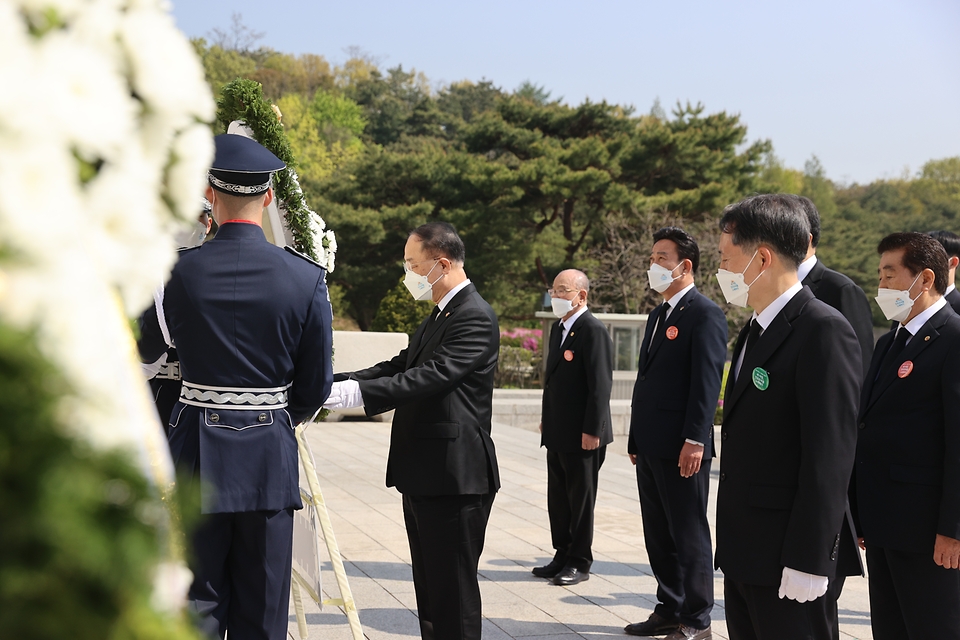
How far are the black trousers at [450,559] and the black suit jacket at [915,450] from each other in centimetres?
168

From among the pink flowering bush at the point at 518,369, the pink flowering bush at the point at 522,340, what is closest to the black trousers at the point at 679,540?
the pink flowering bush at the point at 518,369

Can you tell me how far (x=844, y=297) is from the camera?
13.9 ft

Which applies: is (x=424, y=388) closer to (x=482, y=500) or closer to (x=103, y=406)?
(x=482, y=500)

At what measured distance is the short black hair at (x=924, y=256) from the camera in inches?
149

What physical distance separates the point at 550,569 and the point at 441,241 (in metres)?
2.89

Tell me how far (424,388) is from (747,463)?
4.45 ft

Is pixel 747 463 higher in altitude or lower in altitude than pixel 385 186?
lower

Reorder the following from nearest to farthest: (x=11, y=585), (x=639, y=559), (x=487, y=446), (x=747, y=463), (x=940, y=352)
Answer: (x=11, y=585) < (x=747, y=463) < (x=940, y=352) < (x=487, y=446) < (x=639, y=559)

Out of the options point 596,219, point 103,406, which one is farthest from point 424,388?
point 596,219

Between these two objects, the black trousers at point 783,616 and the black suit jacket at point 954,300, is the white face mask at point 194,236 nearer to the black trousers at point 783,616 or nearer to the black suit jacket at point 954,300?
the black trousers at point 783,616

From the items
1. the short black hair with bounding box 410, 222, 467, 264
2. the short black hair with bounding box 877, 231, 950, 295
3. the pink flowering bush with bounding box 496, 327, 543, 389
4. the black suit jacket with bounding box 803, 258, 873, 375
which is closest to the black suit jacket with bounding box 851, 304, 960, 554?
the short black hair with bounding box 877, 231, 950, 295

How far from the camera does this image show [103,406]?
613mm

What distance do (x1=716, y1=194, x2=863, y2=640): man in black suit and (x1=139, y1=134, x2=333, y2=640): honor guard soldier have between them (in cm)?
156

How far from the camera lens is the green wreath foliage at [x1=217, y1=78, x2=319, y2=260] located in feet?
12.2
